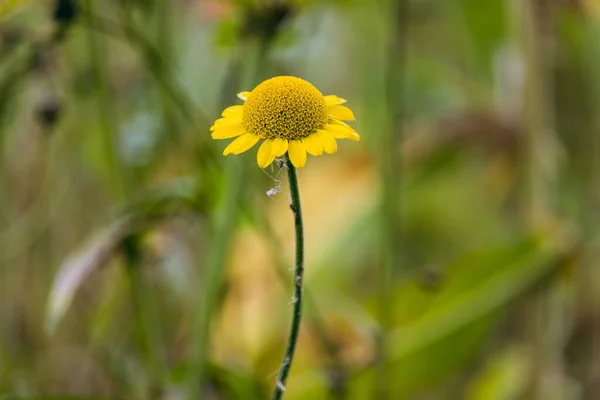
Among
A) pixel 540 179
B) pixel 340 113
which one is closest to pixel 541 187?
pixel 540 179

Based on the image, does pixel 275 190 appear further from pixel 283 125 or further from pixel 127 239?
pixel 127 239

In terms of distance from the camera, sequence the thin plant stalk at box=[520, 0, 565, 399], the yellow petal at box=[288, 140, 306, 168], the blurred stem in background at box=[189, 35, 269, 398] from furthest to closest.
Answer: the thin plant stalk at box=[520, 0, 565, 399] < the blurred stem in background at box=[189, 35, 269, 398] < the yellow petal at box=[288, 140, 306, 168]

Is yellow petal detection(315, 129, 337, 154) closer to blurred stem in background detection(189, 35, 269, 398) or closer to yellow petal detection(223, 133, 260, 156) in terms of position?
yellow petal detection(223, 133, 260, 156)

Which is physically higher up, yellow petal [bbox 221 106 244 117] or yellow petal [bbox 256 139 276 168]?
yellow petal [bbox 221 106 244 117]

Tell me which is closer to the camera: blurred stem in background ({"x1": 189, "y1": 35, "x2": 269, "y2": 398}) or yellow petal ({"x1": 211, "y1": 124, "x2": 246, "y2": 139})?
yellow petal ({"x1": 211, "y1": 124, "x2": 246, "y2": 139})

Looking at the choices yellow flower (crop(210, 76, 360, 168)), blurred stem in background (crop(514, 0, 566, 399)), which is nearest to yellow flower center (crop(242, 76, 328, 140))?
yellow flower (crop(210, 76, 360, 168))

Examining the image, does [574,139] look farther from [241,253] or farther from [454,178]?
[241,253]

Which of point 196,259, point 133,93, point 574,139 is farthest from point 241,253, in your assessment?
point 574,139
